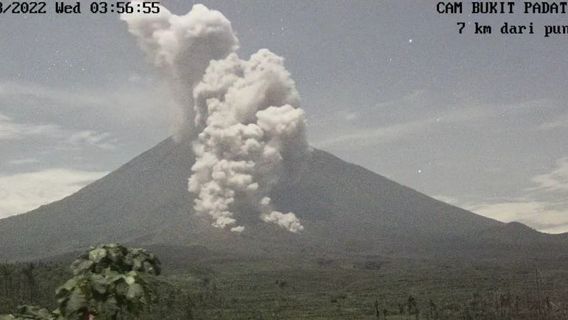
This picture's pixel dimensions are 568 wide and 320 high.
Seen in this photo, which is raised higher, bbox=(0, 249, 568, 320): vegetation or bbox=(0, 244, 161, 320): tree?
bbox=(0, 244, 161, 320): tree

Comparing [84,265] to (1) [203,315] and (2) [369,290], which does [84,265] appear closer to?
(1) [203,315]

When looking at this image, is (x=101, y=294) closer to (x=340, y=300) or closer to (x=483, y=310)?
(x=483, y=310)

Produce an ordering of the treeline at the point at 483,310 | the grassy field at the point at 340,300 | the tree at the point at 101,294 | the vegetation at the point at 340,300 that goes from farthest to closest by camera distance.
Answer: the treeline at the point at 483,310
the grassy field at the point at 340,300
the vegetation at the point at 340,300
the tree at the point at 101,294

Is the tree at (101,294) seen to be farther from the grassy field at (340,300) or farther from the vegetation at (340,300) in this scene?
the grassy field at (340,300)

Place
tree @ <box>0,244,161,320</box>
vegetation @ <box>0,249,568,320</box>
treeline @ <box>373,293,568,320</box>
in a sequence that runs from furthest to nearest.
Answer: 1. treeline @ <box>373,293,568,320</box>
2. vegetation @ <box>0,249,568,320</box>
3. tree @ <box>0,244,161,320</box>

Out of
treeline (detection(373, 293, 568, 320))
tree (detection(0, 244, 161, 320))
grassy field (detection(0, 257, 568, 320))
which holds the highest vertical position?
tree (detection(0, 244, 161, 320))

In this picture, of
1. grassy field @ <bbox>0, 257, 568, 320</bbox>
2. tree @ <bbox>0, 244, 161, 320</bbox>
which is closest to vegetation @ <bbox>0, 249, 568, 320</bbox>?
grassy field @ <bbox>0, 257, 568, 320</bbox>

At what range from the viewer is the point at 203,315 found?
13262cm

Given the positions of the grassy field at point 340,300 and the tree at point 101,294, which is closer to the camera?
the tree at point 101,294

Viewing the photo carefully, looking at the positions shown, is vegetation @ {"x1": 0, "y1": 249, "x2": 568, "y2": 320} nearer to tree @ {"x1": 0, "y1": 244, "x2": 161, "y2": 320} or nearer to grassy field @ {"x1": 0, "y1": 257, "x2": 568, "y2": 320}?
grassy field @ {"x1": 0, "y1": 257, "x2": 568, "y2": 320}

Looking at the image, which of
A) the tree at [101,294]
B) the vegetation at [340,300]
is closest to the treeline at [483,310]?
the vegetation at [340,300]

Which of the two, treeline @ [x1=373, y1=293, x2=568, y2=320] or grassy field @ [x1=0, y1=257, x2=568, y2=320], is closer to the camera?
grassy field @ [x1=0, y1=257, x2=568, y2=320]


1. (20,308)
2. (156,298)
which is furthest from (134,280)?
(20,308)

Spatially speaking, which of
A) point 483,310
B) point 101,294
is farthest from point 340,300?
point 101,294
